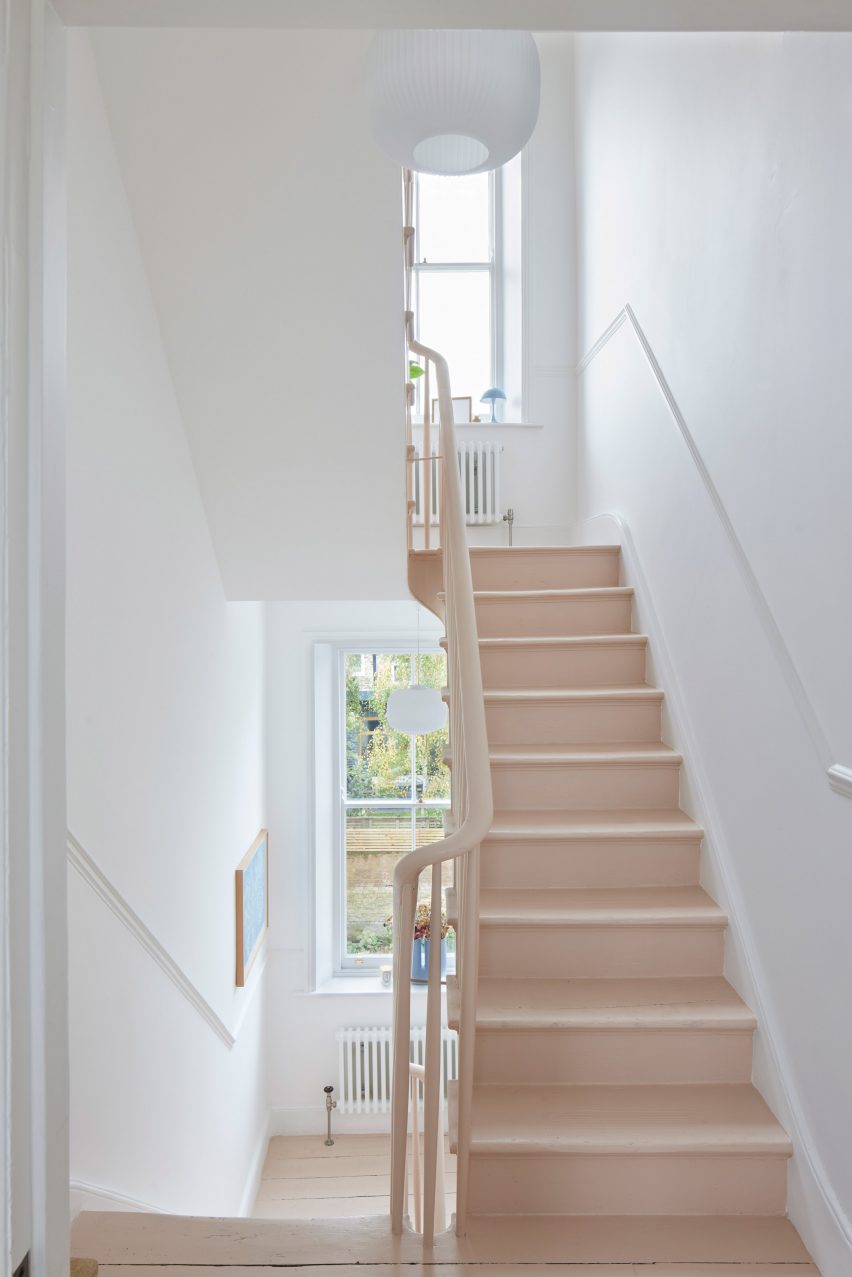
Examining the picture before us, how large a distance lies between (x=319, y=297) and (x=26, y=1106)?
8.76 feet

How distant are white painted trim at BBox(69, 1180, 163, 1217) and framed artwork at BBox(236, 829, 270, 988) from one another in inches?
74.6

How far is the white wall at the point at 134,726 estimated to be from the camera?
2178 mm

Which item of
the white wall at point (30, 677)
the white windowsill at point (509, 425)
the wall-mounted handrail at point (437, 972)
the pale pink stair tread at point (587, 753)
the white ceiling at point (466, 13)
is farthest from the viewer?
the white windowsill at point (509, 425)

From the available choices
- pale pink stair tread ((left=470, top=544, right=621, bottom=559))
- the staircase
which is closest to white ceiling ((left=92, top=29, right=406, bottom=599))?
pale pink stair tread ((left=470, top=544, right=621, bottom=559))

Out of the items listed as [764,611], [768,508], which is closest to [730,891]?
[764,611]

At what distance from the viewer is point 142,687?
2.73m

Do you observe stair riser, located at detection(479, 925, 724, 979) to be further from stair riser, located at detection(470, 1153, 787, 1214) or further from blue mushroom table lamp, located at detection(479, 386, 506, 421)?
blue mushroom table lamp, located at detection(479, 386, 506, 421)

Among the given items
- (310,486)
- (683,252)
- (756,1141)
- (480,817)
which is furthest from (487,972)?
(683,252)

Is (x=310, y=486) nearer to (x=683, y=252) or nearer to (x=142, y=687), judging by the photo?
(x=142, y=687)

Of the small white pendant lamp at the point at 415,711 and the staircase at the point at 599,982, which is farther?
the small white pendant lamp at the point at 415,711

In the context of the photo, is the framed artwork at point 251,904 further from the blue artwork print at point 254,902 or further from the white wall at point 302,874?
the white wall at point 302,874

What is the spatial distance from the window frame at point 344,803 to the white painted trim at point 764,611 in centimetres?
276

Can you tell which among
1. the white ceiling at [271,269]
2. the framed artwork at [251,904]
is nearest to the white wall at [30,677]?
the white ceiling at [271,269]

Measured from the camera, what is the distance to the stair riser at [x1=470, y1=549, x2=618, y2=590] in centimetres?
385
